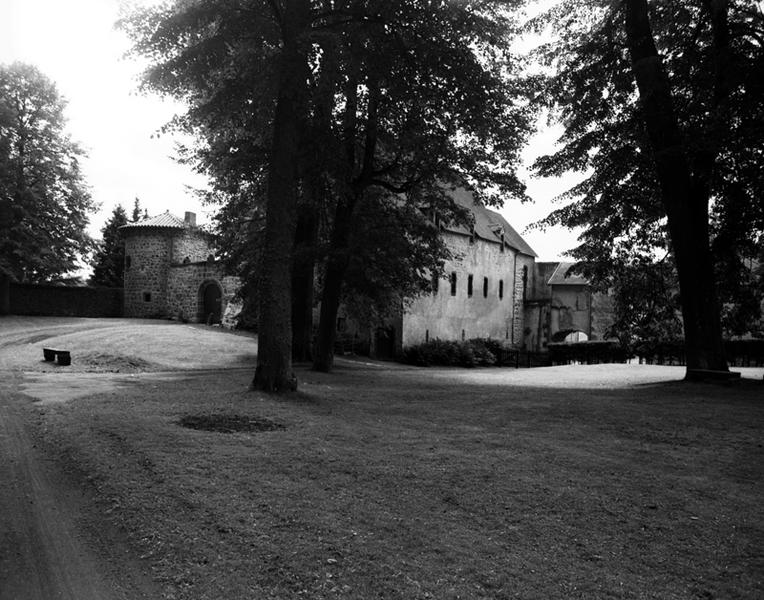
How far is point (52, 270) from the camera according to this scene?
41156 millimetres

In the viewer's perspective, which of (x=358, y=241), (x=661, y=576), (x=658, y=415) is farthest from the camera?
(x=358, y=241)

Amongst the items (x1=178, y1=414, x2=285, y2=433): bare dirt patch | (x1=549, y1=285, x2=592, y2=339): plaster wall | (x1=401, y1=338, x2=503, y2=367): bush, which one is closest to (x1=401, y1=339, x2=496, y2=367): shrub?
(x1=401, y1=338, x2=503, y2=367): bush

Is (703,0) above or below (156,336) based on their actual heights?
above

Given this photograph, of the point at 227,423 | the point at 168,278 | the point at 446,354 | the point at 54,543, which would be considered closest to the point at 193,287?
the point at 168,278

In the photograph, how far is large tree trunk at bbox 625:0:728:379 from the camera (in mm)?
17625

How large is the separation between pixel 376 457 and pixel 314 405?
4507 millimetres

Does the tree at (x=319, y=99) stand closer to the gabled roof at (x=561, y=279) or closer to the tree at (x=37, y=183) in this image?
the tree at (x=37, y=183)

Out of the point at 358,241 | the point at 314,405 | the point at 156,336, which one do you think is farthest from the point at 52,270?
the point at 314,405

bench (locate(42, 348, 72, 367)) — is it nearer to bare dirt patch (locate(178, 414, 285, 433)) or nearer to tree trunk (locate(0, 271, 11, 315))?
bare dirt patch (locate(178, 414, 285, 433))

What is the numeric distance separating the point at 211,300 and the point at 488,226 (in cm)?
2251

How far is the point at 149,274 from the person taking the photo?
145 ft

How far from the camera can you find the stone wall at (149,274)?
44250 mm

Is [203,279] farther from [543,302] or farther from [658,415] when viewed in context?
[658,415]

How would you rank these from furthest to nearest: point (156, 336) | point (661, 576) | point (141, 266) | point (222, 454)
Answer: point (141, 266) → point (156, 336) → point (222, 454) → point (661, 576)
